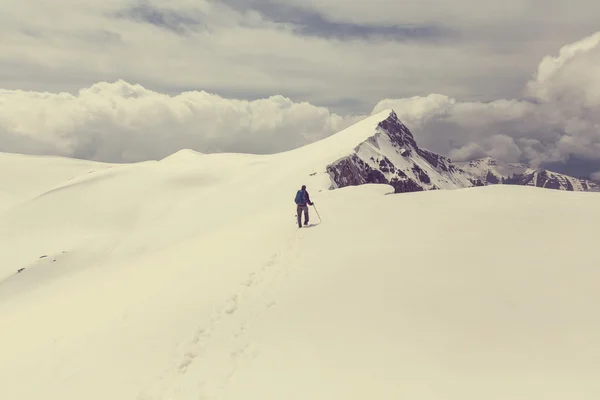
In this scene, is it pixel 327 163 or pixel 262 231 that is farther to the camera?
pixel 327 163

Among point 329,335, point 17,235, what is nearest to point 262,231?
point 329,335

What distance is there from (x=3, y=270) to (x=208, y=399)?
110 metres

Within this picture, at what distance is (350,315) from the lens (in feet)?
39.2

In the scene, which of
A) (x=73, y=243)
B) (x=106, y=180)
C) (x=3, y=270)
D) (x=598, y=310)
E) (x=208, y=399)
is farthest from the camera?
(x=106, y=180)

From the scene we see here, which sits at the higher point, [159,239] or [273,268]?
[273,268]

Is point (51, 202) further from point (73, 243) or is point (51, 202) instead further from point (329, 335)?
point (329, 335)

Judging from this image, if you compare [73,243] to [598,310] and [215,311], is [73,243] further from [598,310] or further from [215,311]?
[598,310]

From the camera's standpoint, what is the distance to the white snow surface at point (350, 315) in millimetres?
9352

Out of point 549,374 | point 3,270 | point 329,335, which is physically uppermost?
point 329,335

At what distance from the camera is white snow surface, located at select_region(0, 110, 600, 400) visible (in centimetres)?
935

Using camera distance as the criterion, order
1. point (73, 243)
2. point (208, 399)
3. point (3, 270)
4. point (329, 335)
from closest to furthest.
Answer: point (208, 399), point (329, 335), point (3, 270), point (73, 243)

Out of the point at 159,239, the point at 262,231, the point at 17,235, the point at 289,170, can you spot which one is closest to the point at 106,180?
the point at 17,235

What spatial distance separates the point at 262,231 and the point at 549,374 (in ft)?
58.2

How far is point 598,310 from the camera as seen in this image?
11.9 m
